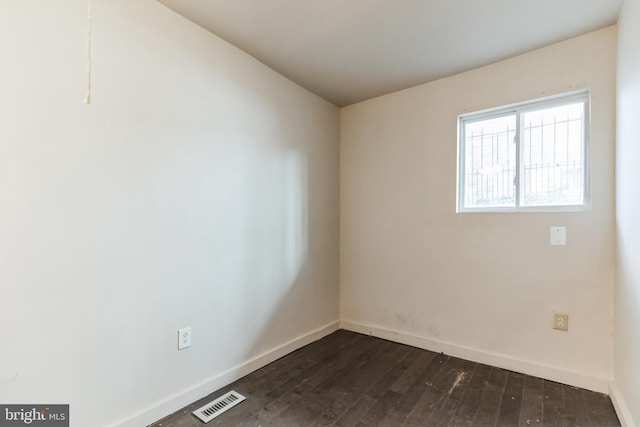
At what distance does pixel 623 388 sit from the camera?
1624 mm

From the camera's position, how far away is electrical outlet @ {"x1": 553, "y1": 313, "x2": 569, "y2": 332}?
1981mm

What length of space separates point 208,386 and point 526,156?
2.65 meters

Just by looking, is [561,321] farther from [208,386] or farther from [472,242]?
[208,386]

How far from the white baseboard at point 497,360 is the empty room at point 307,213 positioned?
0.04 feet

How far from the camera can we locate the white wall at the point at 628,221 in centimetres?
141

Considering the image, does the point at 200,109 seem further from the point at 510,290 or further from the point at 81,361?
the point at 510,290

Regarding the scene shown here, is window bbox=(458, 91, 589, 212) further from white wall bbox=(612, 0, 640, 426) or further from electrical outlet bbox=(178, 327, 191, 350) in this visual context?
electrical outlet bbox=(178, 327, 191, 350)

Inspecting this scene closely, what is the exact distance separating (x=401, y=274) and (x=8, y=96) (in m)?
2.67

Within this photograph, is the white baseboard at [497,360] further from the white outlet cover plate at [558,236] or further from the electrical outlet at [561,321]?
the white outlet cover plate at [558,236]

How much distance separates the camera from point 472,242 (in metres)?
2.36

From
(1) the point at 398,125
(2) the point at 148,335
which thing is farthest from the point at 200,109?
(1) the point at 398,125

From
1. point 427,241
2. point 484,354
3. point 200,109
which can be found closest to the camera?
point 200,109

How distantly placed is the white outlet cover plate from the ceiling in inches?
48.4

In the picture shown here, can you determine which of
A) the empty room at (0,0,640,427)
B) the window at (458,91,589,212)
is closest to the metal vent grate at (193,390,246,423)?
the empty room at (0,0,640,427)
